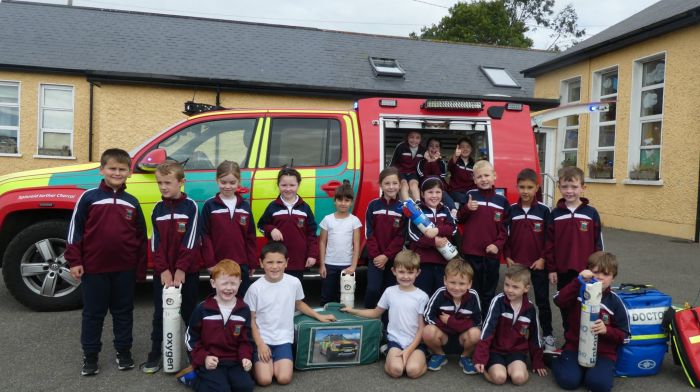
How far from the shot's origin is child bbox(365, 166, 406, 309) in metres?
4.42

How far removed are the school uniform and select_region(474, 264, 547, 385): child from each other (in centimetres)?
70

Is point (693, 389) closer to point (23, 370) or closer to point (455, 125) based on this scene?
point (455, 125)

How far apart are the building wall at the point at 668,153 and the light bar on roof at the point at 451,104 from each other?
22.1 feet

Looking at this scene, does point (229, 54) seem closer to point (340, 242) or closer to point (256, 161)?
point (256, 161)

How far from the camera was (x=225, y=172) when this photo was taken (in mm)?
3941

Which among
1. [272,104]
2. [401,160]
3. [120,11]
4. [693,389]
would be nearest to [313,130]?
[401,160]

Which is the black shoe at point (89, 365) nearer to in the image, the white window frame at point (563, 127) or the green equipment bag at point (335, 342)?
the green equipment bag at point (335, 342)

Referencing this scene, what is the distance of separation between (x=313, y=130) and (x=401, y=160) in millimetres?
1144

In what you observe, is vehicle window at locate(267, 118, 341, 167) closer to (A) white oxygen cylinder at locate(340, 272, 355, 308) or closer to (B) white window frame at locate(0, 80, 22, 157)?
(A) white oxygen cylinder at locate(340, 272, 355, 308)

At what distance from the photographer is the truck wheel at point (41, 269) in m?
4.70

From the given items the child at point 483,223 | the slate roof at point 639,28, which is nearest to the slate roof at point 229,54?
the slate roof at point 639,28

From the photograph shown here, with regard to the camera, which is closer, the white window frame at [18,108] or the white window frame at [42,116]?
the white window frame at [18,108]

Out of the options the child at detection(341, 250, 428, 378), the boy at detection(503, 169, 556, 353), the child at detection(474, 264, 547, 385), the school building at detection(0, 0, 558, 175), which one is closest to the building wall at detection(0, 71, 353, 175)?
the school building at detection(0, 0, 558, 175)

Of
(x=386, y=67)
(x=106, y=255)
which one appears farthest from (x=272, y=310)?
(x=386, y=67)
